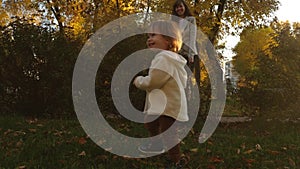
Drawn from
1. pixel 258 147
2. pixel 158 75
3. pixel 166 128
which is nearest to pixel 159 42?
pixel 158 75

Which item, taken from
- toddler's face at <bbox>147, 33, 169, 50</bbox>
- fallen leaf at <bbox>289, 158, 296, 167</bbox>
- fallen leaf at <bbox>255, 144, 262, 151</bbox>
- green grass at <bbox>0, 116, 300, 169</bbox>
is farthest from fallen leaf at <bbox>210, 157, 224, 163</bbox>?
toddler's face at <bbox>147, 33, 169, 50</bbox>

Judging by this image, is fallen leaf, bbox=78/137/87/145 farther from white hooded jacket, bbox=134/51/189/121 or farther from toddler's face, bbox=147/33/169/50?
toddler's face, bbox=147/33/169/50

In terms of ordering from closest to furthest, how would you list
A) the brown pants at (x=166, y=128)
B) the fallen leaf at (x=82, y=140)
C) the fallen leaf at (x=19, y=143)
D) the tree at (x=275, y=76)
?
the brown pants at (x=166, y=128)
the fallen leaf at (x=19, y=143)
the fallen leaf at (x=82, y=140)
the tree at (x=275, y=76)

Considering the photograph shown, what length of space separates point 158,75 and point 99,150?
1.56 metres

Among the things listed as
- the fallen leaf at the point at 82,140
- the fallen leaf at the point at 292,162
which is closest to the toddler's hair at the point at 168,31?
the fallen leaf at the point at 82,140

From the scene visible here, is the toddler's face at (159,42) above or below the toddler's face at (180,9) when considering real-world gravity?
below

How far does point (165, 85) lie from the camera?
10.9 ft

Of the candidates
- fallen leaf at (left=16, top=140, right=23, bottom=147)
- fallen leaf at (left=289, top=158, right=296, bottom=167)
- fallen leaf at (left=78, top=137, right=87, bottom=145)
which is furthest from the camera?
fallen leaf at (left=78, top=137, right=87, bottom=145)

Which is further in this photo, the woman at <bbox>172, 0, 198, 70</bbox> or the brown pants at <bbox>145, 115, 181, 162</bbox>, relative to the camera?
the woman at <bbox>172, 0, 198, 70</bbox>

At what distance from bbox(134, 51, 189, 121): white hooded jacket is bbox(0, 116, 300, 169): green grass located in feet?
2.49

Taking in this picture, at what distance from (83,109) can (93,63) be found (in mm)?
989

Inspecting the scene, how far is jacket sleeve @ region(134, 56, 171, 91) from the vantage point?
10.5ft

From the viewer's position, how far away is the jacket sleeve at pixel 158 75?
126 inches

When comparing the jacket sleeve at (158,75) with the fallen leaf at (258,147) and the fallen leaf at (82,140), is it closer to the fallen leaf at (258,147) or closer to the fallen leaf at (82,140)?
the fallen leaf at (82,140)
